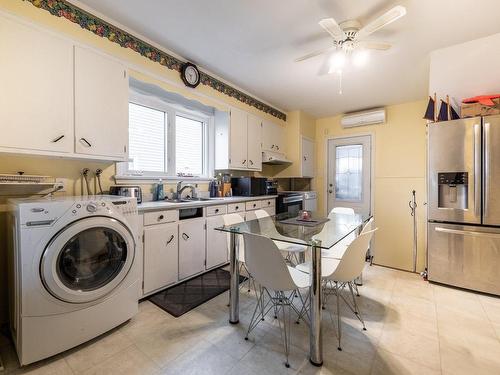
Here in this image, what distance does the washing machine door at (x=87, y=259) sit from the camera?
4.67ft

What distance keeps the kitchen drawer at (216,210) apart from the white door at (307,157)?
2028 millimetres

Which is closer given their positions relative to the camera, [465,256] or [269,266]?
[269,266]

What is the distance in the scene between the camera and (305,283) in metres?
1.63

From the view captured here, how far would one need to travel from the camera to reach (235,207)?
3.14 m

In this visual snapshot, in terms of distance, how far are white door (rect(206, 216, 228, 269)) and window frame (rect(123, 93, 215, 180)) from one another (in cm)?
72

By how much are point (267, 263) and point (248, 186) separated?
2.15 meters

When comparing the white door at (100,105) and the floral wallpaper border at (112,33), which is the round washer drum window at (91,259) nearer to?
the white door at (100,105)

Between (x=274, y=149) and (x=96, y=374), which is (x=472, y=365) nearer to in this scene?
(x=96, y=374)

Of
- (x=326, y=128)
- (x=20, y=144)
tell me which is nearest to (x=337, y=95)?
(x=326, y=128)

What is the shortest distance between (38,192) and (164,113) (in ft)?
5.16

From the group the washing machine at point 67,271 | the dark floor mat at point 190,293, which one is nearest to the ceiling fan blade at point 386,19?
the washing machine at point 67,271

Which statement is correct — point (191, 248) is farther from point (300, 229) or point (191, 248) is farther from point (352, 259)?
point (352, 259)

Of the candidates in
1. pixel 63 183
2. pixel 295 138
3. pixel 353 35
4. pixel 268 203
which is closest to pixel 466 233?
pixel 353 35

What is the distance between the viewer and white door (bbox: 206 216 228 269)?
2756mm
